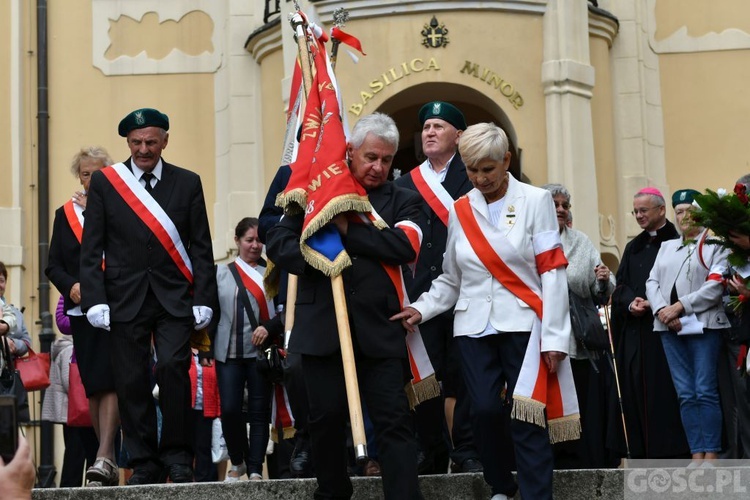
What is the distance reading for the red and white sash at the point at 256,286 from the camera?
1090 cm

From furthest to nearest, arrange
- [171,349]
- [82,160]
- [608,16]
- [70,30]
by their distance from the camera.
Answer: [70,30], [608,16], [82,160], [171,349]

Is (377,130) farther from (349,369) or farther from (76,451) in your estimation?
(76,451)

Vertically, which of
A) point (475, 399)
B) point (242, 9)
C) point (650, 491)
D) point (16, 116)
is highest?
point (242, 9)

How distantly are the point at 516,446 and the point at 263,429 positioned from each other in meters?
3.82

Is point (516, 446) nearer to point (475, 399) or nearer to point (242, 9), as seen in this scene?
point (475, 399)

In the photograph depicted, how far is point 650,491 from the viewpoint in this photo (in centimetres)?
786

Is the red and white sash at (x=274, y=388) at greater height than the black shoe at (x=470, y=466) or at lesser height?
greater

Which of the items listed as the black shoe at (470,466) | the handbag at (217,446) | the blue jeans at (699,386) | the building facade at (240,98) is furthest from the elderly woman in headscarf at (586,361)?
the building facade at (240,98)

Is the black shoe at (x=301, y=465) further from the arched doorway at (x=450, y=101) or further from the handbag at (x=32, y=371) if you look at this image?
the arched doorway at (x=450, y=101)

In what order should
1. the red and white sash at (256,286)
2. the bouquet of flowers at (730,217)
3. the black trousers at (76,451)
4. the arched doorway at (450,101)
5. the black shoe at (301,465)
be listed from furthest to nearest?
A: the arched doorway at (450,101) < the black trousers at (76,451) < the red and white sash at (256,286) < the black shoe at (301,465) < the bouquet of flowers at (730,217)

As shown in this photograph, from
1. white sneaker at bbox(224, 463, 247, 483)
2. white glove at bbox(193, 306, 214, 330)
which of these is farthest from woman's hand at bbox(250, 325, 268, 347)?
white glove at bbox(193, 306, 214, 330)

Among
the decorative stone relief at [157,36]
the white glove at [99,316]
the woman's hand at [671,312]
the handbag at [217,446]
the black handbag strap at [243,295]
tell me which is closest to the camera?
the white glove at [99,316]

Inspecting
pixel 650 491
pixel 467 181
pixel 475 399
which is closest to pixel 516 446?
pixel 475 399

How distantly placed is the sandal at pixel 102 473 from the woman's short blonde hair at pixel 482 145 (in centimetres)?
278
